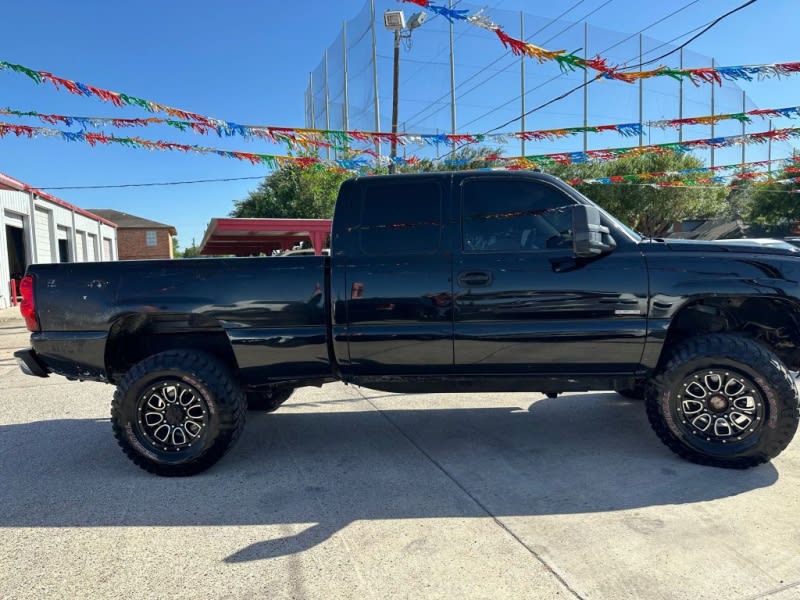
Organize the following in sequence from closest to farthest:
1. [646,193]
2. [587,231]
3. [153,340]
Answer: [587,231] < [153,340] < [646,193]

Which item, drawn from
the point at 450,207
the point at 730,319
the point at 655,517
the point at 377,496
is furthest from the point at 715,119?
the point at 377,496

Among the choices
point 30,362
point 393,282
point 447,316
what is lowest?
point 30,362

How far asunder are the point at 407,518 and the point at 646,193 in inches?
1050

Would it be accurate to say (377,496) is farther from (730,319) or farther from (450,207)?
(730,319)

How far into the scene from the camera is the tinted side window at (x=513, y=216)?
3.83 metres

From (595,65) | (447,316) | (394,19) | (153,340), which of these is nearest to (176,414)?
(153,340)

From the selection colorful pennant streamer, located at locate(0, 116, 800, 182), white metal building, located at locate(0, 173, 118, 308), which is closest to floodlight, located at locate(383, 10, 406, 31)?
colorful pennant streamer, located at locate(0, 116, 800, 182)

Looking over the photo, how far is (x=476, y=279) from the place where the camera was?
3.76m

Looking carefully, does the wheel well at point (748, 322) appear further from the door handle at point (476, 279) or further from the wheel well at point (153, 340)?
the wheel well at point (153, 340)

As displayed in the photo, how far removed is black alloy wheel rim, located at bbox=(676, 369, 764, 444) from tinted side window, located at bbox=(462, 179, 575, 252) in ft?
4.39

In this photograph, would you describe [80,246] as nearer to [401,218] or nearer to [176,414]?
[176,414]

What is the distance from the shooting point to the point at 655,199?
26609 mm

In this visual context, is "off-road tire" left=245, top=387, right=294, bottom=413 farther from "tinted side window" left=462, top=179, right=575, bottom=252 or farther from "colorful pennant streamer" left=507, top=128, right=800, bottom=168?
"colorful pennant streamer" left=507, top=128, right=800, bottom=168

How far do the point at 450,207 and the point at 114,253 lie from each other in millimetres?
40869
